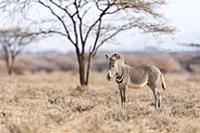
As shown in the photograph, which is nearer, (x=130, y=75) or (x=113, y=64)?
(x=113, y=64)

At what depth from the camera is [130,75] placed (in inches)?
669

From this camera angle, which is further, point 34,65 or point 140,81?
point 34,65

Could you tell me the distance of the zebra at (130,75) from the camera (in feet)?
53.1

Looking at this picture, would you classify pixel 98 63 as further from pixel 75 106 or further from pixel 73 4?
pixel 75 106

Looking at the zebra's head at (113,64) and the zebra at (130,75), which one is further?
the zebra at (130,75)

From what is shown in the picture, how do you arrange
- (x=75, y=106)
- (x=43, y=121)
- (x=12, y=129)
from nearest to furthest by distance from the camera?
(x=12, y=129)
(x=43, y=121)
(x=75, y=106)

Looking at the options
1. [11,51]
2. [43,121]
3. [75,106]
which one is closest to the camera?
[43,121]

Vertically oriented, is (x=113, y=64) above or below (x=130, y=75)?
above

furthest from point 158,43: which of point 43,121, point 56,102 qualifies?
point 43,121

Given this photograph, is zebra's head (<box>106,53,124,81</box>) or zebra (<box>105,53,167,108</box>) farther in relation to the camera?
zebra (<box>105,53,167,108</box>)

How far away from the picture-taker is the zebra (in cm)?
1618

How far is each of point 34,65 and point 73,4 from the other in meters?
57.8

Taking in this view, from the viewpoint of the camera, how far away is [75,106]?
16250mm

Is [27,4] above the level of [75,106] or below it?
above
